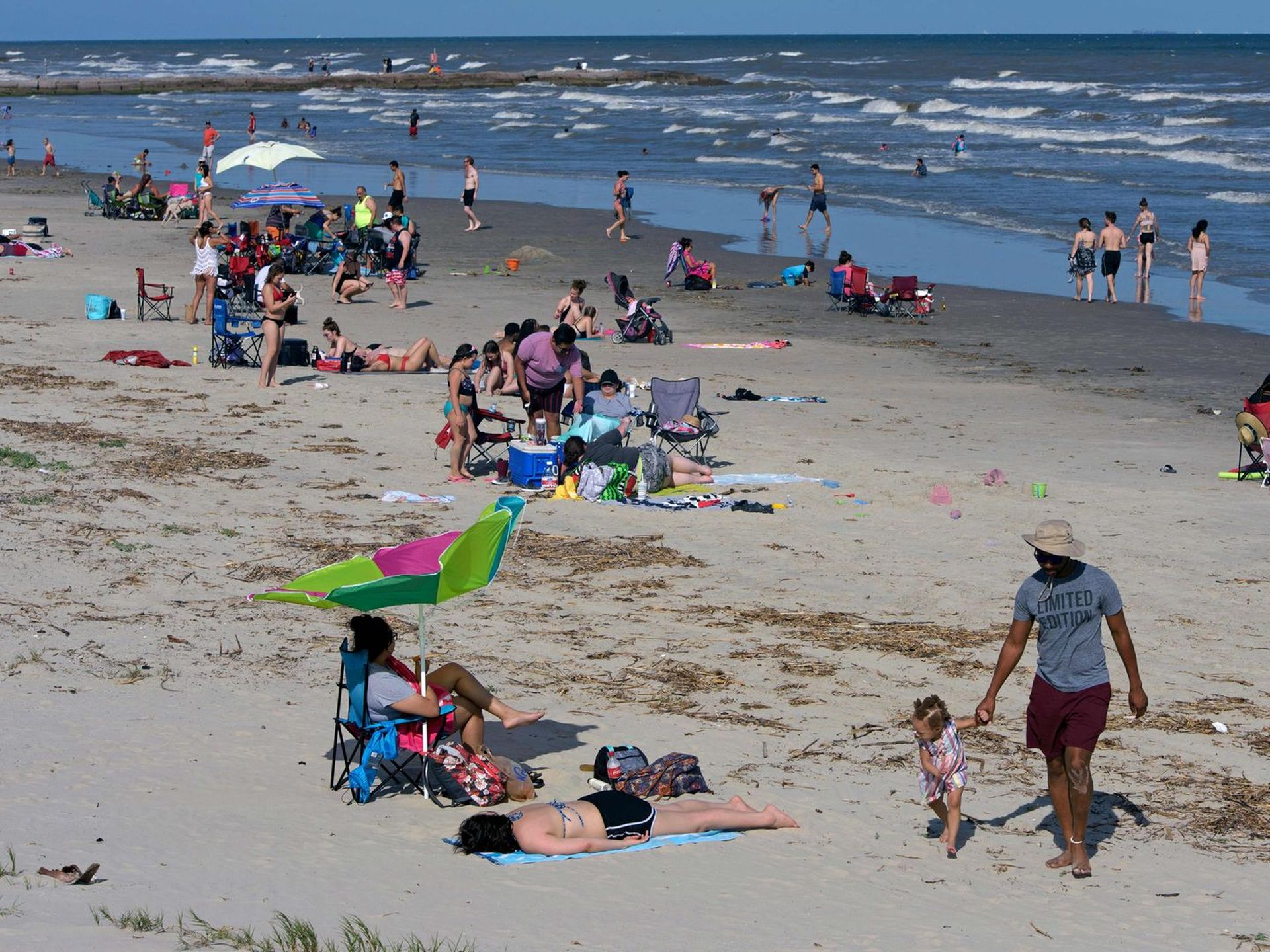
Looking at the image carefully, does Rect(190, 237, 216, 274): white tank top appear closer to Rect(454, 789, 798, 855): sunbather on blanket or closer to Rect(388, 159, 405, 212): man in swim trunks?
Rect(388, 159, 405, 212): man in swim trunks

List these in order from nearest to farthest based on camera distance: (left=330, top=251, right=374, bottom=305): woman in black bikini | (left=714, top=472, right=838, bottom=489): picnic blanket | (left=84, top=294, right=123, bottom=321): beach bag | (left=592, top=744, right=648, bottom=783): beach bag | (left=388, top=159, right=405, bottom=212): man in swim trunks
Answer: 1. (left=592, top=744, right=648, bottom=783): beach bag
2. (left=714, top=472, right=838, bottom=489): picnic blanket
3. (left=84, top=294, right=123, bottom=321): beach bag
4. (left=330, top=251, right=374, bottom=305): woman in black bikini
5. (left=388, top=159, right=405, bottom=212): man in swim trunks

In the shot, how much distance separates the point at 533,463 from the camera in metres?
12.5

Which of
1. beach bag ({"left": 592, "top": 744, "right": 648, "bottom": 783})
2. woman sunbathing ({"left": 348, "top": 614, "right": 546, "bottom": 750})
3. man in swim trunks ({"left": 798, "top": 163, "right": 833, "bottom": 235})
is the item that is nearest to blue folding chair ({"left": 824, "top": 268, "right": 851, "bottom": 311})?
man in swim trunks ({"left": 798, "top": 163, "right": 833, "bottom": 235})

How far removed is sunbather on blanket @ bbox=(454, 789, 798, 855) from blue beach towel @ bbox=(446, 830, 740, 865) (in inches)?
0.6

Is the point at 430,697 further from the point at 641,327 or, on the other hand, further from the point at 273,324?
the point at 641,327

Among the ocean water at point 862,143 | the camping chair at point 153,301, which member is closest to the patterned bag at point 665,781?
the camping chair at point 153,301

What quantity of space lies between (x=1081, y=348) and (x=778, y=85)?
68.6m

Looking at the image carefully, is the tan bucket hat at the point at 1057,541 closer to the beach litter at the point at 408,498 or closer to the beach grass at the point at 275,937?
the beach grass at the point at 275,937

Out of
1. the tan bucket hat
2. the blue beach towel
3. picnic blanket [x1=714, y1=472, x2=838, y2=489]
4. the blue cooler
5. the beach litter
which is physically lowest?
the blue beach towel

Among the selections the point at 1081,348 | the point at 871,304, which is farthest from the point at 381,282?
the point at 1081,348

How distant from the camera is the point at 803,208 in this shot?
34.1 meters

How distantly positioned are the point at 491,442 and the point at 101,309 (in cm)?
841

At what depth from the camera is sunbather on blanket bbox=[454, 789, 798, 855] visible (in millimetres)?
6043

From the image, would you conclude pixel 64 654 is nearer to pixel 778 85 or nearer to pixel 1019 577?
pixel 1019 577
